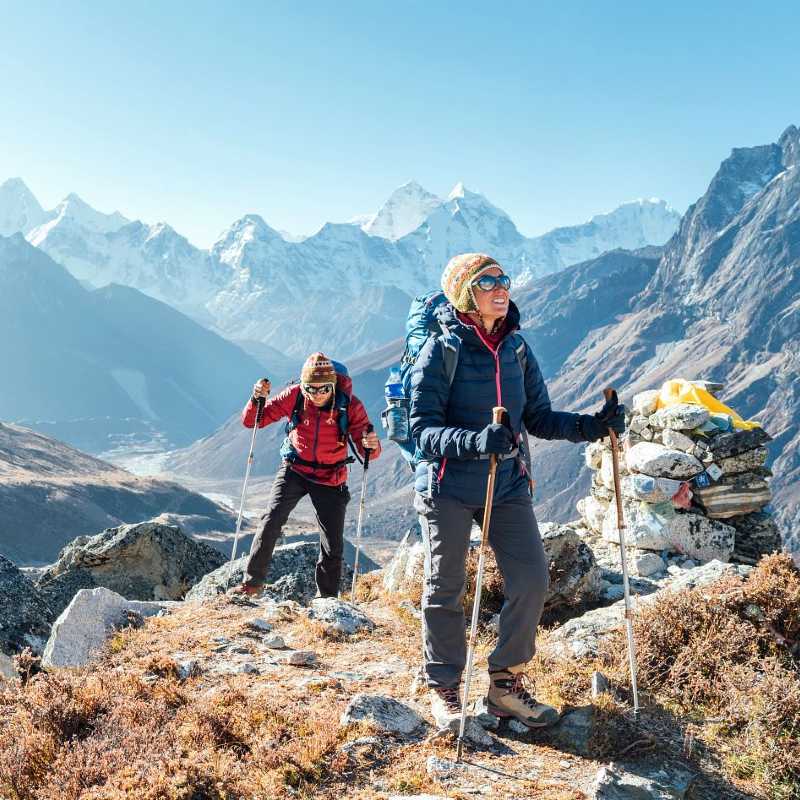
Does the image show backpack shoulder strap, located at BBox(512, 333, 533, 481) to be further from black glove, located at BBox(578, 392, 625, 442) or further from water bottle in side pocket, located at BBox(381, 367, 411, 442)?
water bottle in side pocket, located at BBox(381, 367, 411, 442)

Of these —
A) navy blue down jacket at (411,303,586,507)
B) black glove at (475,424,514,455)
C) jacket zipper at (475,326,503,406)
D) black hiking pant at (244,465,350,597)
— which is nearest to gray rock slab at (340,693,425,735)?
navy blue down jacket at (411,303,586,507)

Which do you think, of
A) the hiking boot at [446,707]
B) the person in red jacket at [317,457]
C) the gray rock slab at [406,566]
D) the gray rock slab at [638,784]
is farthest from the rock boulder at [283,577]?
the gray rock slab at [638,784]

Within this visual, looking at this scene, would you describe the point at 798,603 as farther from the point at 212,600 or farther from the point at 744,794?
the point at 212,600

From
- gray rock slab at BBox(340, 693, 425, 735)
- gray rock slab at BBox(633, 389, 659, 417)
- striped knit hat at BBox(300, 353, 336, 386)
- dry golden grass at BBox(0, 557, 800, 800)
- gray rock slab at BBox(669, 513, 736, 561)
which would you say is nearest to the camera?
dry golden grass at BBox(0, 557, 800, 800)

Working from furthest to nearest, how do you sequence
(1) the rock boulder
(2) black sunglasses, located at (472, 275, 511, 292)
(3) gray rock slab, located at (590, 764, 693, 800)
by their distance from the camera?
(1) the rock boulder < (2) black sunglasses, located at (472, 275, 511, 292) < (3) gray rock slab, located at (590, 764, 693, 800)

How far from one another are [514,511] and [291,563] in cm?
964

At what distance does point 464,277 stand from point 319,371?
14.6 ft

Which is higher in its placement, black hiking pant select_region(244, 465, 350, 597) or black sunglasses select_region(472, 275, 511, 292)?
black sunglasses select_region(472, 275, 511, 292)

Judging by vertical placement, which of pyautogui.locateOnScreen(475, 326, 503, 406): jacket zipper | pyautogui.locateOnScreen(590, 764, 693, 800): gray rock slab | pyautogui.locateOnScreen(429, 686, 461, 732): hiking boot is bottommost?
pyautogui.locateOnScreen(590, 764, 693, 800): gray rock slab

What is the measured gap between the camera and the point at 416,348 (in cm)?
609

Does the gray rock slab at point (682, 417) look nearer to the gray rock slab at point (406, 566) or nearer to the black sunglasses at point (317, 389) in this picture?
the gray rock slab at point (406, 566)

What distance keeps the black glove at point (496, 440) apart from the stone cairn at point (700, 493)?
9780 mm

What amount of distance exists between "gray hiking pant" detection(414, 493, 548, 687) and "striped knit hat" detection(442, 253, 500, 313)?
5.40ft

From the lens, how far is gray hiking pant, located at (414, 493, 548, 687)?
5.71 m
